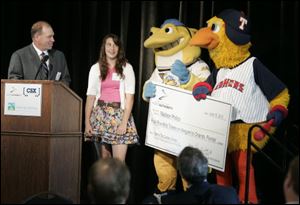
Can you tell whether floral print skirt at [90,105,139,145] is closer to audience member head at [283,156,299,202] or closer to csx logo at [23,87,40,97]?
csx logo at [23,87,40,97]

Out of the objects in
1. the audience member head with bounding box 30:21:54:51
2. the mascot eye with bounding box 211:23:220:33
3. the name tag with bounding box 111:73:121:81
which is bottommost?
the name tag with bounding box 111:73:121:81

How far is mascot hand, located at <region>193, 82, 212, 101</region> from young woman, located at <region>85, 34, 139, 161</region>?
709 millimetres

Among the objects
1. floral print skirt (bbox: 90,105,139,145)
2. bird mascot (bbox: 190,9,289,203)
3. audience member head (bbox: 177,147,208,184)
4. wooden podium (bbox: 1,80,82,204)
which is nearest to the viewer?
audience member head (bbox: 177,147,208,184)

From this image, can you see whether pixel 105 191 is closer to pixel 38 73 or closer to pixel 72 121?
pixel 72 121

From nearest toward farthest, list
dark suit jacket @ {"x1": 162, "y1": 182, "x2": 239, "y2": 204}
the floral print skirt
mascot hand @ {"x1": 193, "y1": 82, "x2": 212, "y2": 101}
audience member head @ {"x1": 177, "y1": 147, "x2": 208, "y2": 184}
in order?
1. dark suit jacket @ {"x1": 162, "y1": 182, "x2": 239, "y2": 204}
2. audience member head @ {"x1": 177, "y1": 147, "x2": 208, "y2": 184}
3. mascot hand @ {"x1": 193, "y1": 82, "x2": 212, "y2": 101}
4. the floral print skirt

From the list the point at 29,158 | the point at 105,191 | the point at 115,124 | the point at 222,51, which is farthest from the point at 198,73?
the point at 105,191

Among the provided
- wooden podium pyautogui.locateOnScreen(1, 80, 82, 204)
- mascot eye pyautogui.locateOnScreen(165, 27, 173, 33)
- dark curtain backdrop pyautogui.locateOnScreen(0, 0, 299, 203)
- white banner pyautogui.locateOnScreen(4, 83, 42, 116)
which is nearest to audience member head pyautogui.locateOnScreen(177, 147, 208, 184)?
wooden podium pyautogui.locateOnScreen(1, 80, 82, 204)

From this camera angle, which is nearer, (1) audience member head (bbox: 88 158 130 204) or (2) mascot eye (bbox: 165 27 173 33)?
(1) audience member head (bbox: 88 158 130 204)

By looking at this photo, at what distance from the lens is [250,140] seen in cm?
449

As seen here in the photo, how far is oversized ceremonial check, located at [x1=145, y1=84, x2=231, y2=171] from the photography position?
490cm

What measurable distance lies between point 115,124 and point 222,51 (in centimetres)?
117

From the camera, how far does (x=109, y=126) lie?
5.43 meters

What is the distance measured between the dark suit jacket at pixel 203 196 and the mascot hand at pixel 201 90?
1670 millimetres

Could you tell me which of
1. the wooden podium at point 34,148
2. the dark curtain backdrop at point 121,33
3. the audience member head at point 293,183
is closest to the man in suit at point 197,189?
the audience member head at point 293,183
